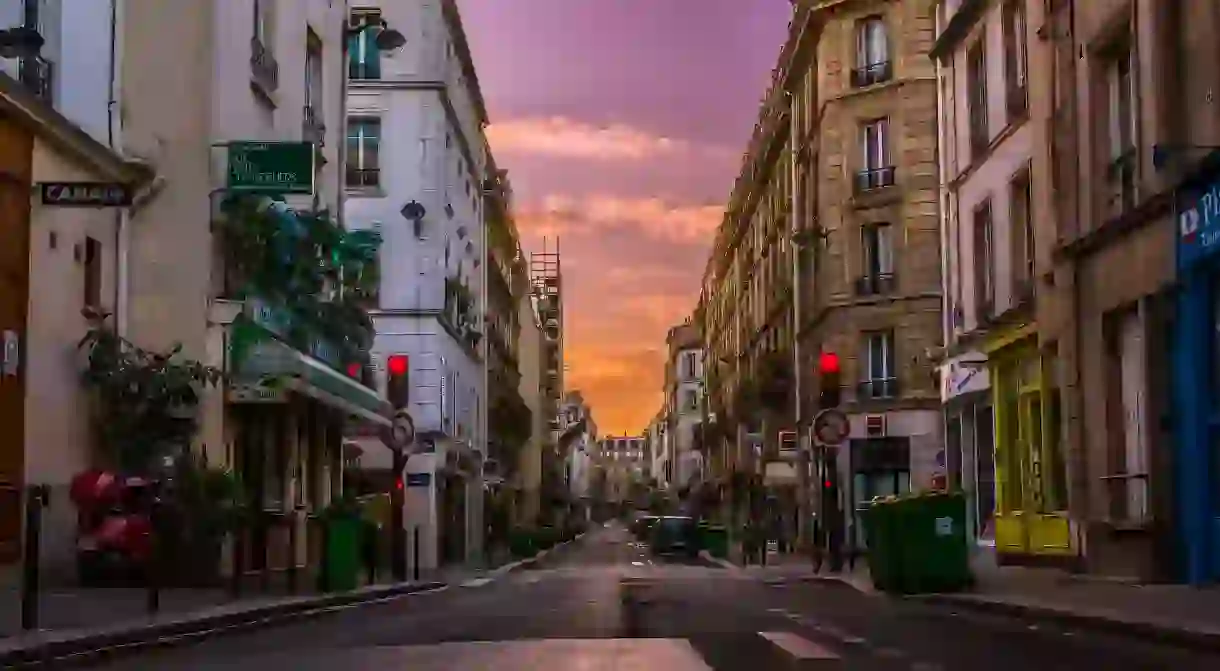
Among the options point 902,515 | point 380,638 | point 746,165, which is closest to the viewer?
point 380,638

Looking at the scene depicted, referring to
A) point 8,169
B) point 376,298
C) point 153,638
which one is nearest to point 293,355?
point 8,169

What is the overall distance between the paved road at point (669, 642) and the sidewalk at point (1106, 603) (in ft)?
0.89

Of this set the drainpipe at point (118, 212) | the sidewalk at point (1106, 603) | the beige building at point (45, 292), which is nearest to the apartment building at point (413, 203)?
the drainpipe at point (118, 212)

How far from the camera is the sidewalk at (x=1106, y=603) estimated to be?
13.6 meters

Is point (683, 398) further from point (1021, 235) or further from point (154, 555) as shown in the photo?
point (154, 555)

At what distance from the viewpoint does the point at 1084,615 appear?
1548 cm

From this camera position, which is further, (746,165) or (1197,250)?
(746,165)

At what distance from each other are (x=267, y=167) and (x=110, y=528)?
5652 mm

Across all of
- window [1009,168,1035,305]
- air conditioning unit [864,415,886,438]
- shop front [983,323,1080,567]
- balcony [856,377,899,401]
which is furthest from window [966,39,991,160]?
air conditioning unit [864,415,886,438]

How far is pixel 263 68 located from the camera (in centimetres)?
2925

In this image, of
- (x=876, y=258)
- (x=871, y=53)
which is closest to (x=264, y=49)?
(x=876, y=258)

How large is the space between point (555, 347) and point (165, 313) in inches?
4831

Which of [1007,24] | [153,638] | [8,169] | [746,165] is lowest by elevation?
[153,638]

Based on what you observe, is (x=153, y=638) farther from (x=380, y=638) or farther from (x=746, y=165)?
(x=746, y=165)
